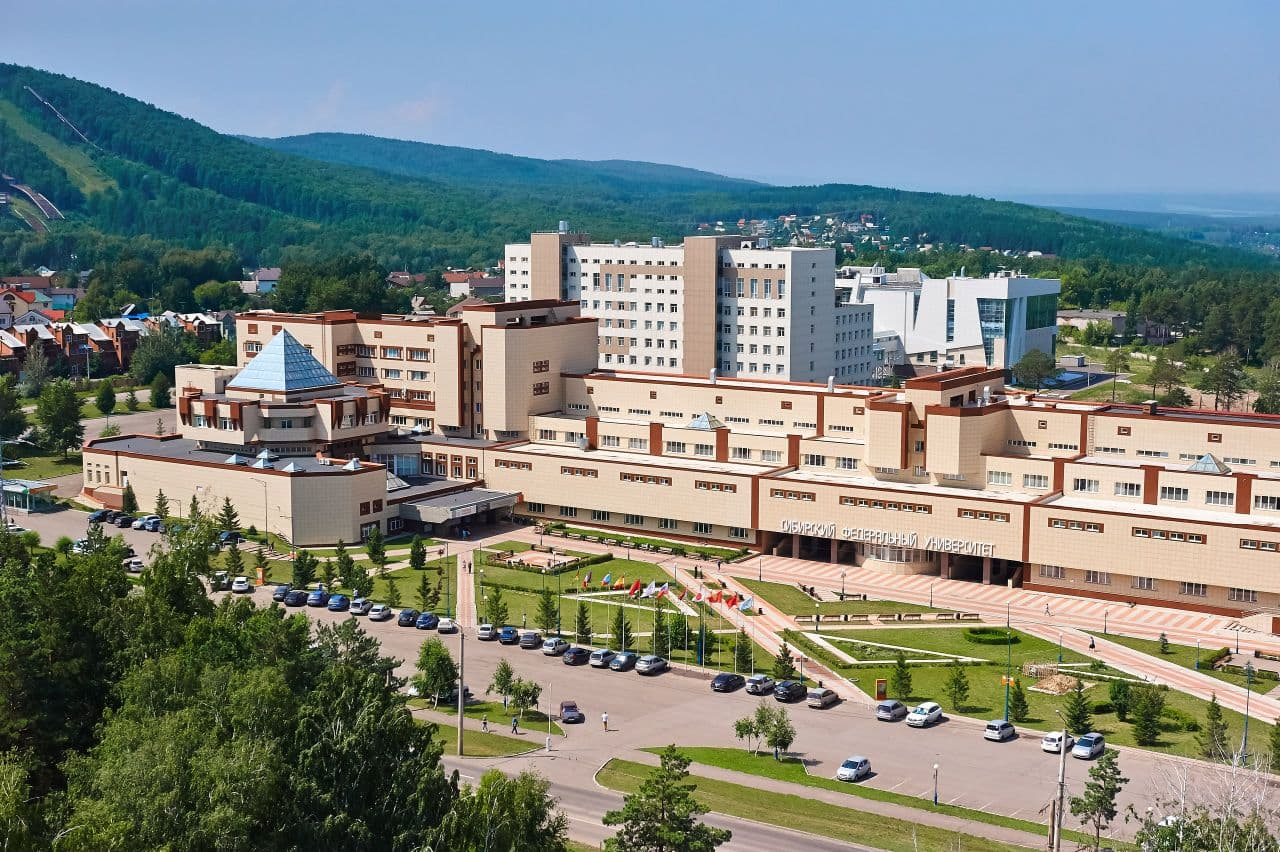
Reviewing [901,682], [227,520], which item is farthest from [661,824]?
[227,520]

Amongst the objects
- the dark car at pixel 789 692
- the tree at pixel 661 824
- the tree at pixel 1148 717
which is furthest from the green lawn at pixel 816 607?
the tree at pixel 661 824

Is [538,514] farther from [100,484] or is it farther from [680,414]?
[100,484]

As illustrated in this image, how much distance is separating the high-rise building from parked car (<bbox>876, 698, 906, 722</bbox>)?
211ft

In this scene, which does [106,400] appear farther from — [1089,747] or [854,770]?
[1089,747]

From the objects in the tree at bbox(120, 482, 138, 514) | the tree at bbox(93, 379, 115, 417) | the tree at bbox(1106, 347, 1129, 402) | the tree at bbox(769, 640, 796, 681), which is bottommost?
the tree at bbox(769, 640, 796, 681)

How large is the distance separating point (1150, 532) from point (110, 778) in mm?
48980

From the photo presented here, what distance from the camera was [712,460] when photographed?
284ft

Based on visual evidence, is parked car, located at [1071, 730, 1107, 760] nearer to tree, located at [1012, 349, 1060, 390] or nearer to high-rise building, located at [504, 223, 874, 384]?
high-rise building, located at [504, 223, 874, 384]

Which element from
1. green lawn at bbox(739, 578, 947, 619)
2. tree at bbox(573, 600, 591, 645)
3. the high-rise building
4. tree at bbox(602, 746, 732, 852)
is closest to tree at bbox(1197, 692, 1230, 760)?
→ tree at bbox(602, 746, 732, 852)

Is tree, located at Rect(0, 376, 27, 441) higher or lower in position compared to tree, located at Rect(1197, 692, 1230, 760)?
higher

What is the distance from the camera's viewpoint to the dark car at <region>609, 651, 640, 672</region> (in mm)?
59812

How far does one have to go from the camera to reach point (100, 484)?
300ft

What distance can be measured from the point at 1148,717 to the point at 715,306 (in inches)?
2836

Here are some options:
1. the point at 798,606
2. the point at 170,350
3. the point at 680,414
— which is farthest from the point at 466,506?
the point at 170,350
